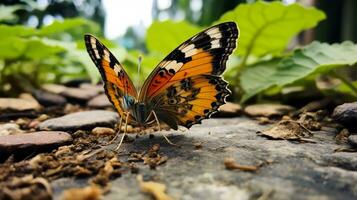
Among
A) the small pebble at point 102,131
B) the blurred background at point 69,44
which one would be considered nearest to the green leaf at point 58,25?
the blurred background at point 69,44

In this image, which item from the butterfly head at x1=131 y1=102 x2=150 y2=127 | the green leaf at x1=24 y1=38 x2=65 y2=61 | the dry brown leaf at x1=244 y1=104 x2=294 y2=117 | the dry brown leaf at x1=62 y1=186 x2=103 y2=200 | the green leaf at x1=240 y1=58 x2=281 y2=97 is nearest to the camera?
the dry brown leaf at x1=62 y1=186 x2=103 y2=200

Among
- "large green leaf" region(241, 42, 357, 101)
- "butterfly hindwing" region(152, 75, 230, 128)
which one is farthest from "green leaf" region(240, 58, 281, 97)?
"butterfly hindwing" region(152, 75, 230, 128)

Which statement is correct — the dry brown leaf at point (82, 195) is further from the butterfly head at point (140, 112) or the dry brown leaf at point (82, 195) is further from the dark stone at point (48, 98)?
the dark stone at point (48, 98)

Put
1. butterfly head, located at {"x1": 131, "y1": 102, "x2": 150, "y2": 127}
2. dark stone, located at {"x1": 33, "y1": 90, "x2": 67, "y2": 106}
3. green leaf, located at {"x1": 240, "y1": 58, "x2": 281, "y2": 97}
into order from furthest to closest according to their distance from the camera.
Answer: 1. dark stone, located at {"x1": 33, "y1": 90, "x2": 67, "y2": 106}
2. green leaf, located at {"x1": 240, "y1": 58, "x2": 281, "y2": 97}
3. butterfly head, located at {"x1": 131, "y1": 102, "x2": 150, "y2": 127}

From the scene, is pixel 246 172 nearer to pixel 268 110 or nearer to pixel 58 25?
pixel 268 110

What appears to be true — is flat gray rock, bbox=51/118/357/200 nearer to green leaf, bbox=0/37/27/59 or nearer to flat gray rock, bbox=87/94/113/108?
flat gray rock, bbox=87/94/113/108

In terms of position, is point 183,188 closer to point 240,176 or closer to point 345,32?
point 240,176

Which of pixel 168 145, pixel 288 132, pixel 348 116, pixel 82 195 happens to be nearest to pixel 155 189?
pixel 82 195
